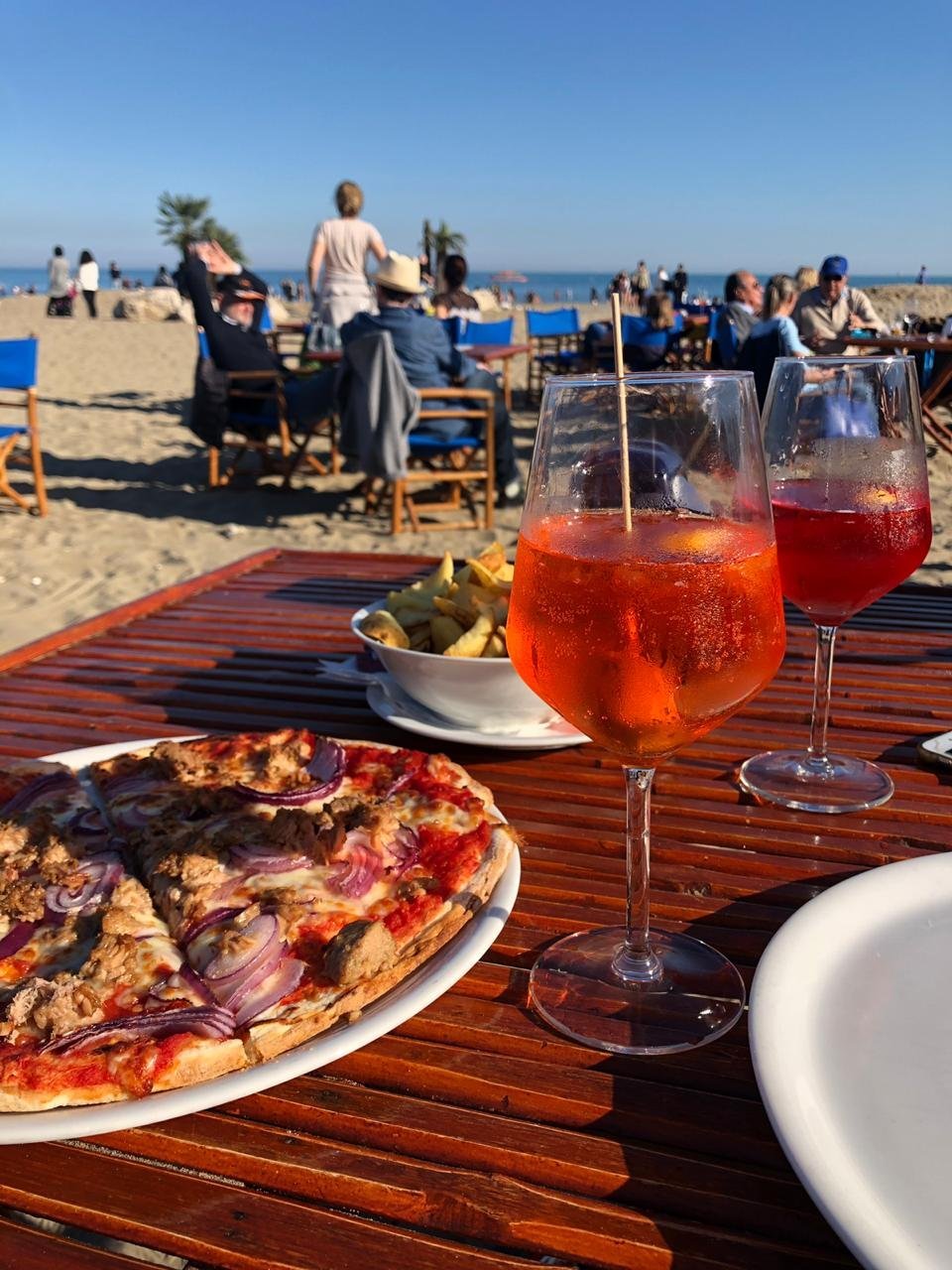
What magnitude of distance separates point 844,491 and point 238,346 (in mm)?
9288

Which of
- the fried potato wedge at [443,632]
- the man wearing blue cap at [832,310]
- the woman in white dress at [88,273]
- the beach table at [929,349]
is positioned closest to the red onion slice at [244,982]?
the fried potato wedge at [443,632]

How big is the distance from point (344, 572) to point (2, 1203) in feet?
7.80

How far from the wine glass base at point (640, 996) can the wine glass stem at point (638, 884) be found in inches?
0.4

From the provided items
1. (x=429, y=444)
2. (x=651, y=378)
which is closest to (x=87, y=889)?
(x=651, y=378)

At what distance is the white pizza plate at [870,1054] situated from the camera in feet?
2.23

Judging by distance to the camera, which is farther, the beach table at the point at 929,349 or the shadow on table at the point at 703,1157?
the beach table at the point at 929,349

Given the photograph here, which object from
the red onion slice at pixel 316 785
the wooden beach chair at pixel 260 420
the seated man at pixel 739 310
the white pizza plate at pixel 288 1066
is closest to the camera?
the white pizza plate at pixel 288 1066

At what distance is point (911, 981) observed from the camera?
36.9 inches

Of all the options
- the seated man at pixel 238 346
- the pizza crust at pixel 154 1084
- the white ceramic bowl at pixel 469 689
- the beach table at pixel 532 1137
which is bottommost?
the beach table at pixel 532 1137

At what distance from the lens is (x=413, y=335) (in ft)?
28.0

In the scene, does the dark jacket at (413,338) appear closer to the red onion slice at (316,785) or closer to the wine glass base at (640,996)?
the red onion slice at (316,785)

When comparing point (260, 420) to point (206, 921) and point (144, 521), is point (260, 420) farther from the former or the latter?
point (206, 921)

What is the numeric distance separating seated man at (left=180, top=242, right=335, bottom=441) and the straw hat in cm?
120

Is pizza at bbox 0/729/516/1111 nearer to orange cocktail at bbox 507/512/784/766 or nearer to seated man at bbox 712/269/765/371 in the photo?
orange cocktail at bbox 507/512/784/766
